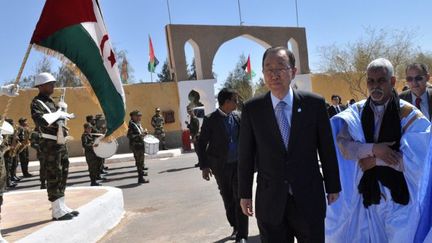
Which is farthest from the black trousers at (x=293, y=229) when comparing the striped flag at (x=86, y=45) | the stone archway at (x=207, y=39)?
the stone archway at (x=207, y=39)

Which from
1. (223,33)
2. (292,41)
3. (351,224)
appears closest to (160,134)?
(223,33)

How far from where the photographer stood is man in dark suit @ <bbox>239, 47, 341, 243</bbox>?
3148 mm

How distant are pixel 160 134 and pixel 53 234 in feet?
54.3

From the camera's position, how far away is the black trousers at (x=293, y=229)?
3.17m

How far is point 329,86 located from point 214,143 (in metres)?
24.6

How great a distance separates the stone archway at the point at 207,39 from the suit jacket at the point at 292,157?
19.8 metres

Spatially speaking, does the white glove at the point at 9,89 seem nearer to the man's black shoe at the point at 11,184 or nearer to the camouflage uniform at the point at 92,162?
the camouflage uniform at the point at 92,162

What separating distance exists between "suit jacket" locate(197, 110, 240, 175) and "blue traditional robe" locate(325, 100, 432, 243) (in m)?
1.83

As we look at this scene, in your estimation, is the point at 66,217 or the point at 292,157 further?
the point at 66,217

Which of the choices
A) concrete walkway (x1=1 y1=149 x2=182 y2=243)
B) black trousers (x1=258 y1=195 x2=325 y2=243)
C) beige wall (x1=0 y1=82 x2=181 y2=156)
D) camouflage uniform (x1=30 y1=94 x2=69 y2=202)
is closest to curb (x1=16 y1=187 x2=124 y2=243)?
concrete walkway (x1=1 y1=149 x2=182 y2=243)

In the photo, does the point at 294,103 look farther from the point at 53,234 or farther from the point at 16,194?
the point at 16,194

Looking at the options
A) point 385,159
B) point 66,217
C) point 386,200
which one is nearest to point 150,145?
point 66,217

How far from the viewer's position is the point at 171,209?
8352mm

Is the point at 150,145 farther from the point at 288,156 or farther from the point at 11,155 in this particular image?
the point at 288,156
